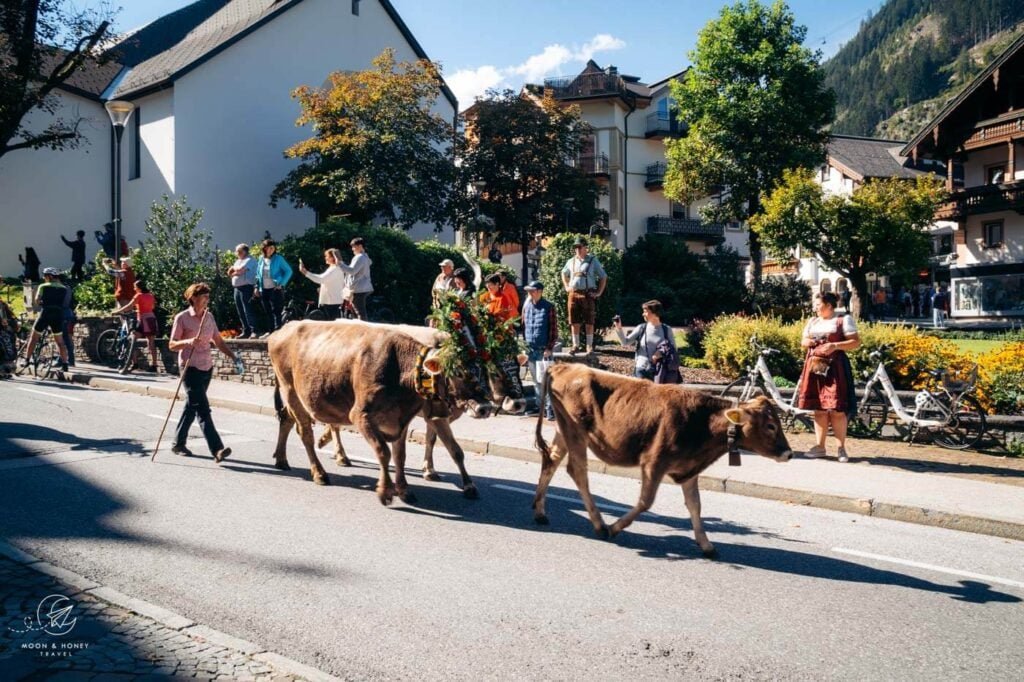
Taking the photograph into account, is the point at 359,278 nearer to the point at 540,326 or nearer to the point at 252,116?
the point at 540,326

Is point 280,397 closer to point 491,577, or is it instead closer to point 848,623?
point 491,577

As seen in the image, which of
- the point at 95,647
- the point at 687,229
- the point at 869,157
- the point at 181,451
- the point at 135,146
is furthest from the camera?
the point at 869,157

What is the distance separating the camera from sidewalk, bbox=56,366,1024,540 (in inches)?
319

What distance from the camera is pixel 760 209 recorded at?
37188 mm

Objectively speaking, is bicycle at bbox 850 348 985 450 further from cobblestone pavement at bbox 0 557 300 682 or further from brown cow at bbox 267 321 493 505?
cobblestone pavement at bbox 0 557 300 682

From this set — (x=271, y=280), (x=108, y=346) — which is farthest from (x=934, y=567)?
(x=108, y=346)

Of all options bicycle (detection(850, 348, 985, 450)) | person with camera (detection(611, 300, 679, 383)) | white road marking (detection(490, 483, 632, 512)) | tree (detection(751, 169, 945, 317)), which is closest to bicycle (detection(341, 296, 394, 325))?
person with camera (detection(611, 300, 679, 383))

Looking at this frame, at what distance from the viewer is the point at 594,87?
51.0m

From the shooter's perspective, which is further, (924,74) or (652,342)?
(924,74)

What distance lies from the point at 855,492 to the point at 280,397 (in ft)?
21.3

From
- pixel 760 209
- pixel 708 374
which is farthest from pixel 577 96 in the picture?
pixel 708 374

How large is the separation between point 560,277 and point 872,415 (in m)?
10.8

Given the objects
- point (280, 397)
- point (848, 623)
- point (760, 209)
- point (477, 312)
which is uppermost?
point (760, 209)

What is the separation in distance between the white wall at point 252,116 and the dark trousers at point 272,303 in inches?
638
